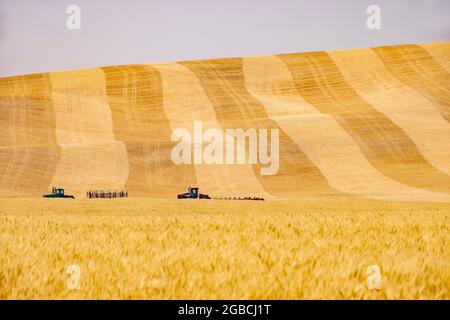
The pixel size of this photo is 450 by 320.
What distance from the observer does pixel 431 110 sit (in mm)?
81312

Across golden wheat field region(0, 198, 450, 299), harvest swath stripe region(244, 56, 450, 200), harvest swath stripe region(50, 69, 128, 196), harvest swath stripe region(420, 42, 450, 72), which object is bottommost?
harvest swath stripe region(244, 56, 450, 200)

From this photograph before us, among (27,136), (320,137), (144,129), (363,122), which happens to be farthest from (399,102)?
(27,136)

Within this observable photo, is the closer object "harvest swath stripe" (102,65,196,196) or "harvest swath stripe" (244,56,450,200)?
"harvest swath stripe" (244,56,450,200)

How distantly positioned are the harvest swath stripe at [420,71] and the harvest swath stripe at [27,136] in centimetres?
4534

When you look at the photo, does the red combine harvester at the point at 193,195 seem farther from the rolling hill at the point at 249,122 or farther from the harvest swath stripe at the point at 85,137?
the harvest swath stripe at the point at 85,137

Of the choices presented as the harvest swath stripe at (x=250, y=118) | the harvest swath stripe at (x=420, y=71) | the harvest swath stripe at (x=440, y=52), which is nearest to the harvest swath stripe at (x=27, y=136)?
the harvest swath stripe at (x=250, y=118)

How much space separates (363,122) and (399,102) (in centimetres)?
1053

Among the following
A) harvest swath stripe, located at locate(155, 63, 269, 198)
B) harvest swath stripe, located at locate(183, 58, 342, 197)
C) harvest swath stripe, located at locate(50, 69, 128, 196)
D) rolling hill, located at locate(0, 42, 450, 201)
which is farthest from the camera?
harvest swath stripe, located at locate(183, 58, 342, 197)

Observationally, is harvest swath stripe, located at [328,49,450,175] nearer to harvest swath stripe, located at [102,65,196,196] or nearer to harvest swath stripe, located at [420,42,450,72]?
harvest swath stripe, located at [420,42,450,72]

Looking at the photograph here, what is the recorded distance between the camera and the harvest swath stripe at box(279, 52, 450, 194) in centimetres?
6419

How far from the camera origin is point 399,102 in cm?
8444

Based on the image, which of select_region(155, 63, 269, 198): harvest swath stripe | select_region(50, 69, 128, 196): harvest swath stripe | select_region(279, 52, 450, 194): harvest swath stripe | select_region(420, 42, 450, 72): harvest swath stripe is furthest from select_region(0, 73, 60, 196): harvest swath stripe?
select_region(420, 42, 450, 72): harvest swath stripe

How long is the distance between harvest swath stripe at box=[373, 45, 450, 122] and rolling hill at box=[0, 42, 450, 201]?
A: 173 mm
